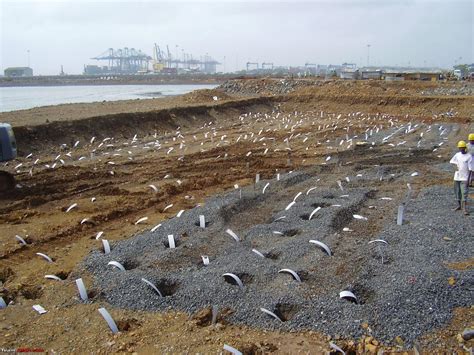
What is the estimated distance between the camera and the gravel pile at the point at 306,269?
452 cm

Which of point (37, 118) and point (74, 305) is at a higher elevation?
point (37, 118)

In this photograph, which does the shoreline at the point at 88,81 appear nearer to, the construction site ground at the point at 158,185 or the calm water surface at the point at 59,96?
the calm water surface at the point at 59,96

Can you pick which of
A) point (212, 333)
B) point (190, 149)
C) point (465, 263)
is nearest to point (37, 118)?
point (190, 149)

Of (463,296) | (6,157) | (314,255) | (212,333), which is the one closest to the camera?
(212,333)

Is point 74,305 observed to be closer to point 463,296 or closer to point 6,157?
point 463,296

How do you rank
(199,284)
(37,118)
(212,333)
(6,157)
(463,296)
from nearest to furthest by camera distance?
1. (212,333)
2. (463,296)
3. (199,284)
4. (6,157)
5. (37,118)

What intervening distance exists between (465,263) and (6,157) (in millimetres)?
9630

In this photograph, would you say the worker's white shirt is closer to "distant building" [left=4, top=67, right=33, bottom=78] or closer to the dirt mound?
the dirt mound

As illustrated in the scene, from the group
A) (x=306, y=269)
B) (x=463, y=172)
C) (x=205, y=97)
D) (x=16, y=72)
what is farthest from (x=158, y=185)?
(x=16, y=72)

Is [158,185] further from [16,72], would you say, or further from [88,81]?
[16,72]

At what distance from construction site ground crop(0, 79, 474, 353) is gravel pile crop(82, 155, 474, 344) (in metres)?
0.13

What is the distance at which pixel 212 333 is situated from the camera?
4.34m

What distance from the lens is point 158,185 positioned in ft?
33.5

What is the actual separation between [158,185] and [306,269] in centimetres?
560
